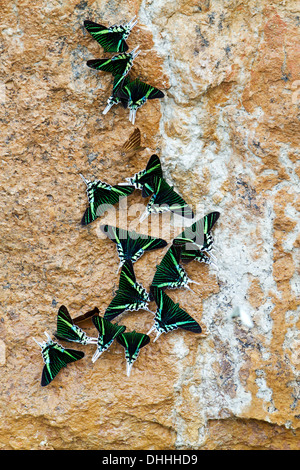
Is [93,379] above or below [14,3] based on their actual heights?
below

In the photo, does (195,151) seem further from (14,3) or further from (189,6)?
(14,3)

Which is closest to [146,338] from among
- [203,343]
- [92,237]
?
[203,343]

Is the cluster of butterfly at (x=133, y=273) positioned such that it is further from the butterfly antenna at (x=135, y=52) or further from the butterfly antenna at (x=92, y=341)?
the butterfly antenna at (x=135, y=52)

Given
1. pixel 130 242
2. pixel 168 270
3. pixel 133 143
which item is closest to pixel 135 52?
pixel 133 143

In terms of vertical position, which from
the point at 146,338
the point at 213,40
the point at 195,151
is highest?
the point at 213,40

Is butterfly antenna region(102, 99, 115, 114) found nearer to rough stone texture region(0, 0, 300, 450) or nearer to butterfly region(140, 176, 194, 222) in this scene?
rough stone texture region(0, 0, 300, 450)

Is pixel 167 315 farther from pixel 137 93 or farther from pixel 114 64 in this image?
pixel 114 64
